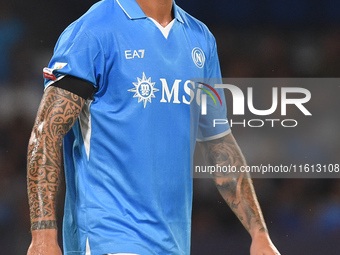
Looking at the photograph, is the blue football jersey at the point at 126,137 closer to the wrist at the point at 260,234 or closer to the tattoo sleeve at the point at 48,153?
the tattoo sleeve at the point at 48,153

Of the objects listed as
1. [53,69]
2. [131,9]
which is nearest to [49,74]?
[53,69]

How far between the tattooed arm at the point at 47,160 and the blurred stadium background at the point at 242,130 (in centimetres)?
192

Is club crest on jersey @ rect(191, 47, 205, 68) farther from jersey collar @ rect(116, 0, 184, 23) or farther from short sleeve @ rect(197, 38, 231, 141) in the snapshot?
jersey collar @ rect(116, 0, 184, 23)

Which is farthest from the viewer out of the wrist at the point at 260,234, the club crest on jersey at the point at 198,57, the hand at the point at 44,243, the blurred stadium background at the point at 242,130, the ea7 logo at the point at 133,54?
the blurred stadium background at the point at 242,130

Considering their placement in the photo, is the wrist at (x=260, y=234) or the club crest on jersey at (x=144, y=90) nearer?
the club crest on jersey at (x=144, y=90)

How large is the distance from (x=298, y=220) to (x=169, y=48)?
2120mm

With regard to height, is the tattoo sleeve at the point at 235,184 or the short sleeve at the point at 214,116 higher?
the short sleeve at the point at 214,116

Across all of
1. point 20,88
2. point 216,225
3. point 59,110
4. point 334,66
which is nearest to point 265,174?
point 216,225

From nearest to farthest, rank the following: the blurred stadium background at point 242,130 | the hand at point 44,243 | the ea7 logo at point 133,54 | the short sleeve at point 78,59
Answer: the hand at point 44,243
the short sleeve at point 78,59
the ea7 logo at point 133,54
the blurred stadium background at point 242,130

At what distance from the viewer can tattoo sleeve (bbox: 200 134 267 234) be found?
250 centimetres

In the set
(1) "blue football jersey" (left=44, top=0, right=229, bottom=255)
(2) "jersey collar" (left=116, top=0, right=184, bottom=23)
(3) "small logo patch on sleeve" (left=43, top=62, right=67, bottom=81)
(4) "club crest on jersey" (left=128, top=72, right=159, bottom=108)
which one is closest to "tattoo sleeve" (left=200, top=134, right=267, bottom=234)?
(1) "blue football jersey" (left=44, top=0, right=229, bottom=255)

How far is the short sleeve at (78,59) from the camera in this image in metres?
2.04

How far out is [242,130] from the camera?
164 inches

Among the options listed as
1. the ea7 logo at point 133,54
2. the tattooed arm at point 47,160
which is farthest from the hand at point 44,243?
the ea7 logo at point 133,54
